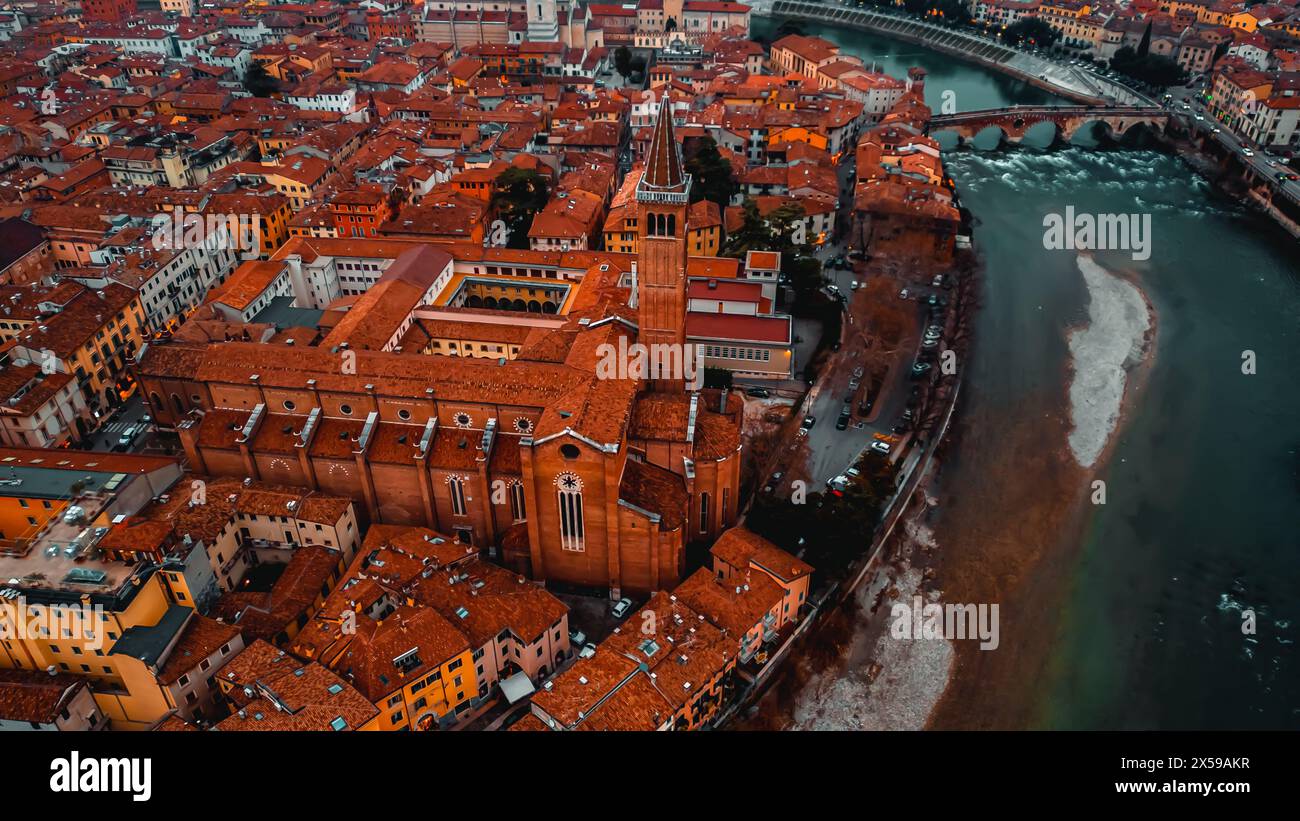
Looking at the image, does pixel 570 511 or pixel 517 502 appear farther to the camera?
pixel 517 502

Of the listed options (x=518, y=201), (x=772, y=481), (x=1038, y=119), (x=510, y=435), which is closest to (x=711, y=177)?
(x=518, y=201)

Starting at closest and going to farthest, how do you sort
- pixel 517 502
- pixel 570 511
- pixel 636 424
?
pixel 570 511, pixel 636 424, pixel 517 502

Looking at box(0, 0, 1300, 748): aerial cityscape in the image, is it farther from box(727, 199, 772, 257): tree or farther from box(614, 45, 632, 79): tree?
box(614, 45, 632, 79): tree

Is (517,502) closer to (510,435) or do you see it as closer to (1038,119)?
(510,435)

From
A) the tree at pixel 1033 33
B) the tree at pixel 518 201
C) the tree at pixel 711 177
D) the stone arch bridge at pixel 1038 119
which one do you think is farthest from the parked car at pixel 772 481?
the tree at pixel 1033 33
